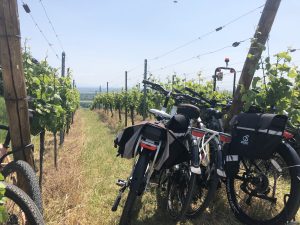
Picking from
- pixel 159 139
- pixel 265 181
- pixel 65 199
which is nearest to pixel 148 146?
pixel 159 139

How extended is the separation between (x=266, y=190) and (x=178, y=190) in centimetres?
104

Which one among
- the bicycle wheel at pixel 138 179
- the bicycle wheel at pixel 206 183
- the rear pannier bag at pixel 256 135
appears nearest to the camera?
the bicycle wheel at pixel 138 179

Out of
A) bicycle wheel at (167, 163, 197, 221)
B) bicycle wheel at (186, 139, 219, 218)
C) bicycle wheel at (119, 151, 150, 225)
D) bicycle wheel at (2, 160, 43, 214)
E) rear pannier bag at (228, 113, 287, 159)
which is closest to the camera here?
bicycle wheel at (2, 160, 43, 214)

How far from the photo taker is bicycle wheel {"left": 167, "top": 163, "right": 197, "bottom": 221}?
372 centimetres

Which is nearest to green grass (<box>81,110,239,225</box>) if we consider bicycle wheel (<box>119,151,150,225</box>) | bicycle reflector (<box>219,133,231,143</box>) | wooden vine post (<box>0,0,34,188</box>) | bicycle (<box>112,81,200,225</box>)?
bicycle (<box>112,81,200,225</box>)

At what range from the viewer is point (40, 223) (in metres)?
2.28

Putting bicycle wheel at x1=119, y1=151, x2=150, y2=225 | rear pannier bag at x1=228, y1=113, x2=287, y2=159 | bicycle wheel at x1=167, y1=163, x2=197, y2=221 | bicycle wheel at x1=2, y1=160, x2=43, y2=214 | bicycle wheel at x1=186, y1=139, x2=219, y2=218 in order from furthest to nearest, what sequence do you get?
bicycle wheel at x1=186, y1=139, x2=219, y2=218 < bicycle wheel at x1=167, y1=163, x2=197, y2=221 < rear pannier bag at x1=228, y1=113, x2=287, y2=159 < bicycle wheel at x1=119, y1=151, x2=150, y2=225 < bicycle wheel at x1=2, y1=160, x2=43, y2=214

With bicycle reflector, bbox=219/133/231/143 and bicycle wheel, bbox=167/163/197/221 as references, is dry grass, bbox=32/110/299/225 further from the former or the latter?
bicycle reflector, bbox=219/133/231/143

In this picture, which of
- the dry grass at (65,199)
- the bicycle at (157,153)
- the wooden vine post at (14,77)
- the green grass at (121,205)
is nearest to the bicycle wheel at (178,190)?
the bicycle at (157,153)

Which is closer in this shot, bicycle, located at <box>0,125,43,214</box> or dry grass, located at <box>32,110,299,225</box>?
bicycle, located at <box>0,125,43,214</box>

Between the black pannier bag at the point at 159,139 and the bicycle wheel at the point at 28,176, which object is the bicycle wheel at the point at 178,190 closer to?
the black pannier bag at the point at 159,139

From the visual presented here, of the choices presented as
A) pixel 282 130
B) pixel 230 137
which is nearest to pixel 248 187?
pixel 230 137

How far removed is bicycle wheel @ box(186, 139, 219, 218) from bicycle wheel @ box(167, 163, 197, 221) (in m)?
0.20

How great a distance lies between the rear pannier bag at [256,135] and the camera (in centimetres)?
337
